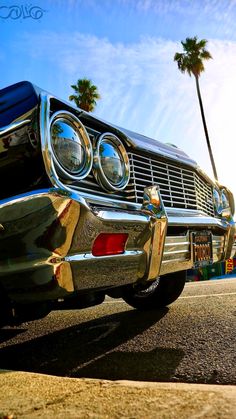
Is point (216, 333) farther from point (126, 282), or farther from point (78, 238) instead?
point (78, 238)

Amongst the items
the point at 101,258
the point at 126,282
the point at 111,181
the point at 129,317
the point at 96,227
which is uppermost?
the point at 111,181

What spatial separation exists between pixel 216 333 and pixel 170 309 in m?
1.15

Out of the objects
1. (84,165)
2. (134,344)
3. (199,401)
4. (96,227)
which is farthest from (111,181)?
(199,401)

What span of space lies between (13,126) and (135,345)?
4.90 feet

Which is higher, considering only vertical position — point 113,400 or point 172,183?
point 172,183

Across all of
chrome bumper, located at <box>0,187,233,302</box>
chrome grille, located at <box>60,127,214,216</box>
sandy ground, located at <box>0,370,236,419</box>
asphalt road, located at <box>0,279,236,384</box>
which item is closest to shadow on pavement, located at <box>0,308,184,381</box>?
asphalt road, located at <box>0,279,236,384</box>

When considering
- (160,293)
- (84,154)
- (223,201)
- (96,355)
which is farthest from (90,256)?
(223,201)

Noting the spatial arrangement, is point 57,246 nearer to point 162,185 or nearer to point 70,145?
A: point 70,145

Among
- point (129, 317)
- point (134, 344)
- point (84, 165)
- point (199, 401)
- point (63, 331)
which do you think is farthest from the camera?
point (129, 317)

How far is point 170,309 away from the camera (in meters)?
3.83

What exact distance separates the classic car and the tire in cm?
78

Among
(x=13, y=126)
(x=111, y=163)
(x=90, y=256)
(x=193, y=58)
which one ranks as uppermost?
(x=193, y=58)

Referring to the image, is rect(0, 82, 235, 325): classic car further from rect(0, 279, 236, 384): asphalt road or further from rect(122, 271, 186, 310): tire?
rect(122, 271, 186, 310): tire

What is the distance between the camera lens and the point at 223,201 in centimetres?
408
